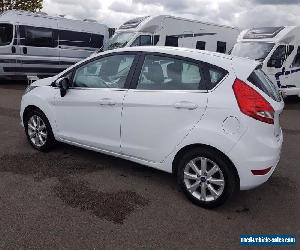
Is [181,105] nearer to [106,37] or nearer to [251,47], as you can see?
[251,47]

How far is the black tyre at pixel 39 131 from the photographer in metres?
5.30

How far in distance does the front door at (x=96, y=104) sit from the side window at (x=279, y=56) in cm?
743

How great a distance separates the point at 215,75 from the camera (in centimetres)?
383

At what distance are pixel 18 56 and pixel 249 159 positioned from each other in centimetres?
1125

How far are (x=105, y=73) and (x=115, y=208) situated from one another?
5.76ft

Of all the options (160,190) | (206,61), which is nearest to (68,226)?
(160,190)

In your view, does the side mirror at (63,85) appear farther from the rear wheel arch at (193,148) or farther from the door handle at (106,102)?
the rear wheel arch at (193,148)

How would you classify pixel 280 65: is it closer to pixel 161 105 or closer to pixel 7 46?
pixel 161 105

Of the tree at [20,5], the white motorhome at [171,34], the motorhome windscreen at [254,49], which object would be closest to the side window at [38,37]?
the white motorhome at [171,34]

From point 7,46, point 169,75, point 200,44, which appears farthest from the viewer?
point 200,44

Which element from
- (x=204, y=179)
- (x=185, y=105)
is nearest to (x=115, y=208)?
(x=204, y=179)

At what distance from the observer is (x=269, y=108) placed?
371cm

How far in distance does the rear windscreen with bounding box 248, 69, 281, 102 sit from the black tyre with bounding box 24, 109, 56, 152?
9.67ft

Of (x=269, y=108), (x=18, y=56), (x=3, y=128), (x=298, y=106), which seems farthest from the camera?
(x=18, y=56)
